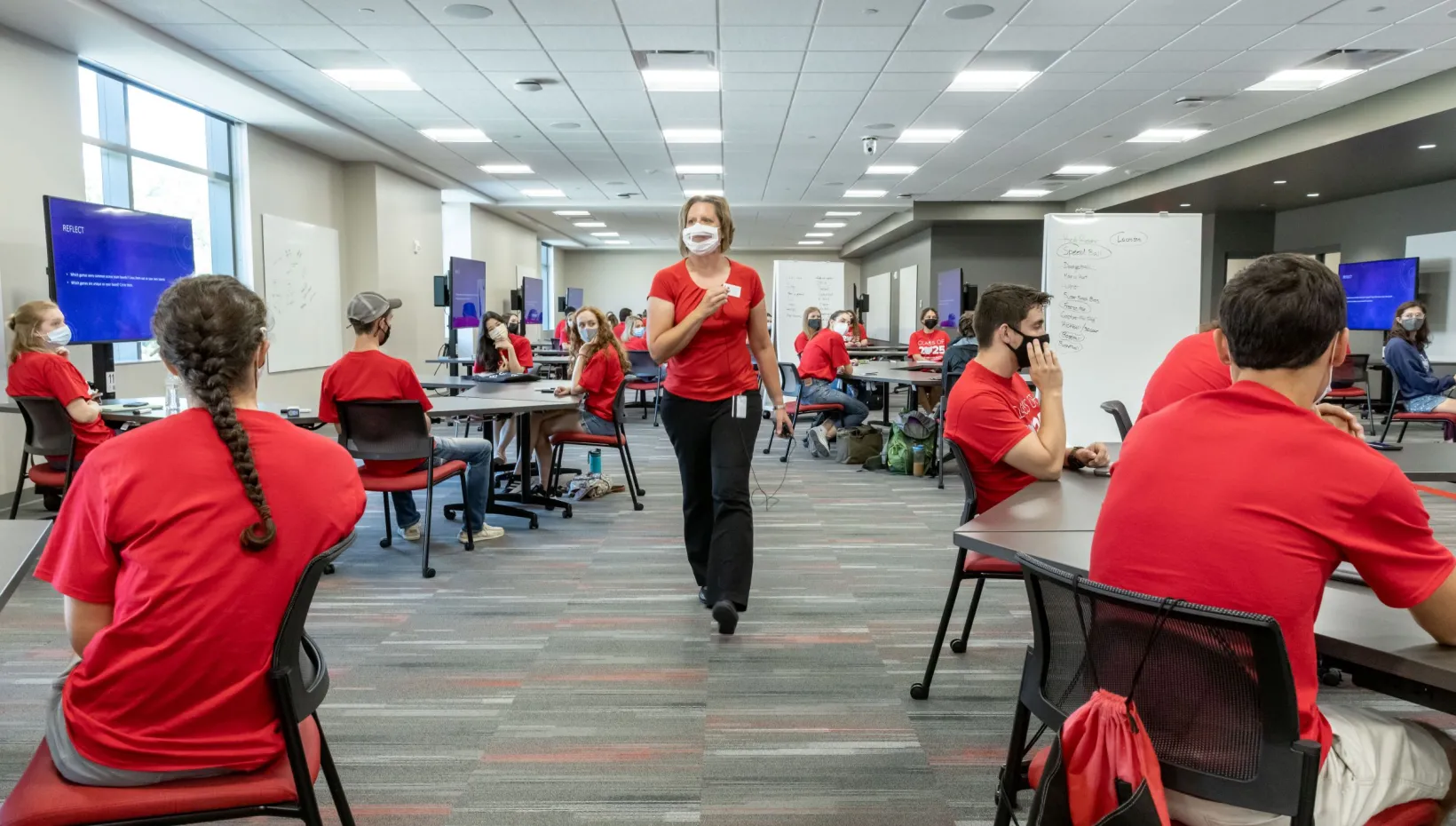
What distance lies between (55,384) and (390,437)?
1.78 metres

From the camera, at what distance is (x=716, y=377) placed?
3076mm

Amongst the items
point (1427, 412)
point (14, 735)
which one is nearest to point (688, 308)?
point (14, 735)

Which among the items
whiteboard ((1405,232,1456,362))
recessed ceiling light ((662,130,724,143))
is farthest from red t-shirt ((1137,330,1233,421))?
whiteboard ((1405,232,1456,362))

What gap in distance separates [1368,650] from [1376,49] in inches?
287

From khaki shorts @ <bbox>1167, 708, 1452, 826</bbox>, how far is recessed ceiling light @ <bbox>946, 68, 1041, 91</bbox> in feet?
21.7

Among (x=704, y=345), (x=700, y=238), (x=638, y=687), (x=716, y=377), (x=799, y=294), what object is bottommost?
(x=638, y=687)

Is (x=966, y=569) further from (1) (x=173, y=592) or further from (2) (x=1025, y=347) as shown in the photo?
(1) (x=173, y=592)

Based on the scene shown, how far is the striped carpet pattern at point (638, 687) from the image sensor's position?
7.04ft

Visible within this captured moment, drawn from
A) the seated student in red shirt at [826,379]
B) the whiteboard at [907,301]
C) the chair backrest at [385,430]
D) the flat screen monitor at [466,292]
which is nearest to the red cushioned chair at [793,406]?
the seated student in red shirt at [826,379]

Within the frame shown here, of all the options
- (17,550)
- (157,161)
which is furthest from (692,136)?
(17,550)

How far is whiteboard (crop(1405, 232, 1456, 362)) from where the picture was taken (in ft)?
36.0

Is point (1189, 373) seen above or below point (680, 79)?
below

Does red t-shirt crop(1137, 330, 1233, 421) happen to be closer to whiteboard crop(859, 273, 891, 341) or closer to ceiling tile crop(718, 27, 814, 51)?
ceiling tile crop(718, 27, 814, 51)

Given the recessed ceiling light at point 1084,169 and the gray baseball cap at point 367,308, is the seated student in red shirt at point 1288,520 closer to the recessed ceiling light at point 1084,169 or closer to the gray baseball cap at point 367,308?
the gray baseball cap at point 367,308
